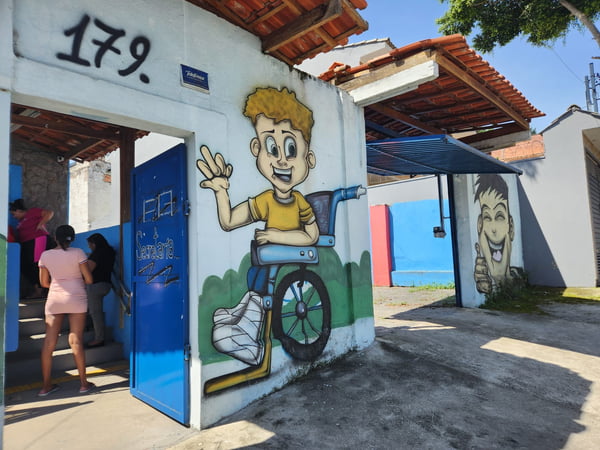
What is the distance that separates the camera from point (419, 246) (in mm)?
12180

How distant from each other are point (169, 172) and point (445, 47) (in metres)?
3.42

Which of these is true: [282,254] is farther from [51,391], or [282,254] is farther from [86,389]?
[51,391]

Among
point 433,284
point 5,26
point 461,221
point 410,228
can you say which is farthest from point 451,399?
point 410,228

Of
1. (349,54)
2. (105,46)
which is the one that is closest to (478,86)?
(105,46)

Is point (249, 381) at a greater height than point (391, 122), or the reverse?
point (391, 122)

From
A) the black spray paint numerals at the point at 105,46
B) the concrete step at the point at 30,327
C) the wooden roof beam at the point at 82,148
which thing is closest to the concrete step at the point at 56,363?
the concrete step at the point at 30,327

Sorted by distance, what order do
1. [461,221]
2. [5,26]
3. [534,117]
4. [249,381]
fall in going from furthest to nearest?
[461,221], [534,117], [249,381], [5,26]

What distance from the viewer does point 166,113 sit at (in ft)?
10.6

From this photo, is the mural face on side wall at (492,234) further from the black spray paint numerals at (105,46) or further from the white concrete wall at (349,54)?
the black spray paint numerals at (105,46)

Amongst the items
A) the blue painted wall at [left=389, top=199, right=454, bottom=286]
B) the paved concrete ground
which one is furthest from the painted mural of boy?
the blue painted wall at [left=389, top=199, right=454, bottom=286]

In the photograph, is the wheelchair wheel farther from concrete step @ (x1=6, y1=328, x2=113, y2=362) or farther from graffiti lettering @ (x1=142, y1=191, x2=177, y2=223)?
concrete step @ (x1=6, y1=328, x2=113, y2=362)

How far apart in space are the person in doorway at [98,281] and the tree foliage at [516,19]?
11.9 m

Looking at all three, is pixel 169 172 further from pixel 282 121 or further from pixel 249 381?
pixel 249 381

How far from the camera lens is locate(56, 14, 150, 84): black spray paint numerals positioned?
2.78 meters
